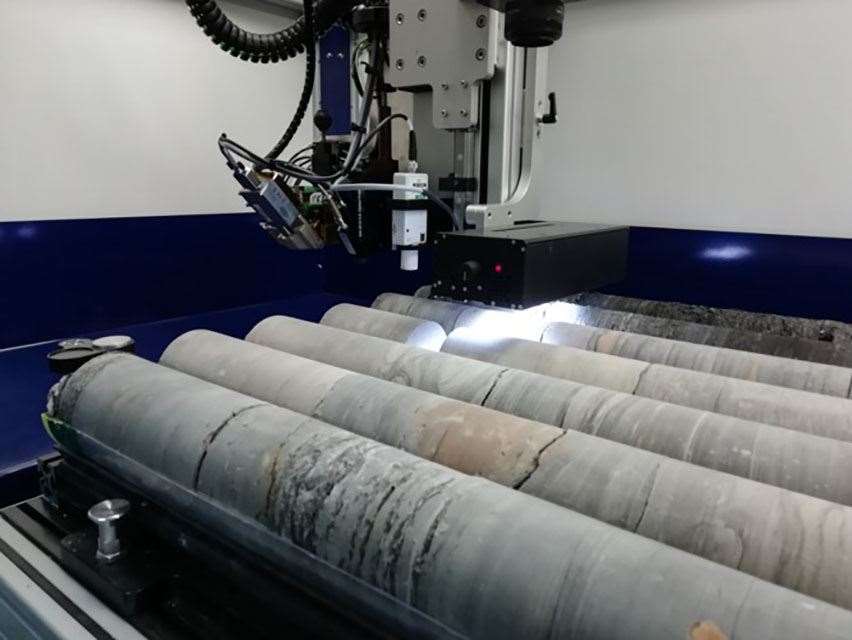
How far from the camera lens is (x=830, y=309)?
1.71 meters

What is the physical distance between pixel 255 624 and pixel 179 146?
6.58 ft

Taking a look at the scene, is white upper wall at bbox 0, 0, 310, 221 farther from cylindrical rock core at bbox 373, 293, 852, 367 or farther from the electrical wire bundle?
cylindrical rock core at bbox 373, 293, 852, 367

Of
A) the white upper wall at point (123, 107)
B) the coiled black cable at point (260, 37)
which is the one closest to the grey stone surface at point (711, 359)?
the coiled black cable at point (260, 37)

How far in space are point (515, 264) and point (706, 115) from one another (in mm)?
1087

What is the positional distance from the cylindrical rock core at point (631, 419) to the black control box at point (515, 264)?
0.21m

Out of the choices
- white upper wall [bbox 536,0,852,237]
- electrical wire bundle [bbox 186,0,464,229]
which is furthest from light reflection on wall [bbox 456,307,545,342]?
white upper wall [bbox 536,0,852,237]

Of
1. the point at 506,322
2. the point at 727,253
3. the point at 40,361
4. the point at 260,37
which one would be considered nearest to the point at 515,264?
the point at 506,322

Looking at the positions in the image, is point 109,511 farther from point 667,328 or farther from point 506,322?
point 667,328

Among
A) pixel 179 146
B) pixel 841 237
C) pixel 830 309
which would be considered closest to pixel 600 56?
pixel 841 237

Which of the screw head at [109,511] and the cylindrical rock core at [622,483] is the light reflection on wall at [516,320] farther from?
the screw head at [109,511]

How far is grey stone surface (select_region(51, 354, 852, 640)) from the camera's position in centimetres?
47

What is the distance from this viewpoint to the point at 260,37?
1.79 meters

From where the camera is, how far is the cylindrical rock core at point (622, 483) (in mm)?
584

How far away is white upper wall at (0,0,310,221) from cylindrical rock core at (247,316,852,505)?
1393 mm
